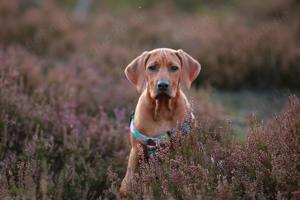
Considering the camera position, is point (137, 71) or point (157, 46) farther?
point (157, 46)

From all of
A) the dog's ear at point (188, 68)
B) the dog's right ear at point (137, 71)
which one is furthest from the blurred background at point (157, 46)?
the dog's ear at point (188, 68)

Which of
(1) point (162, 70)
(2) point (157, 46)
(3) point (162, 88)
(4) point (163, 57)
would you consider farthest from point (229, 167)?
(2) point (157, 46)

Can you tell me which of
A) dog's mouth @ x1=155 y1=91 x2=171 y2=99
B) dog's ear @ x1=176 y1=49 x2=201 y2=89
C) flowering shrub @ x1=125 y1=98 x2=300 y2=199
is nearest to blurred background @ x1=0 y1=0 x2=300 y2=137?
dog's ear @ x1=176 y1=49 x2=201 y2=89

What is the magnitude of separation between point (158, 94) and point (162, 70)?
274 mm

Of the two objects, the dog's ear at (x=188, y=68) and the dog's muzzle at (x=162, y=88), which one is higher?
the dog's ear at (x=188, y=68)

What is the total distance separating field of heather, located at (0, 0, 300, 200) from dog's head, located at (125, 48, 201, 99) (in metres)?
0.25

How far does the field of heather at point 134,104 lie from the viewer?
3.73m

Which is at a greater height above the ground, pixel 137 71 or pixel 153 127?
pixel 137 71

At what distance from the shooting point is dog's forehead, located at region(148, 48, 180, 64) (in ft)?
15.1

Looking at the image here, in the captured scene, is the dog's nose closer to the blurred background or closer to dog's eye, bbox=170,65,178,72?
dog's eye, bbox=170,65,178,72

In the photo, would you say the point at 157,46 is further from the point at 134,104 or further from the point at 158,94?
the point at 158,94

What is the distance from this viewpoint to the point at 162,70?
14.9 feet

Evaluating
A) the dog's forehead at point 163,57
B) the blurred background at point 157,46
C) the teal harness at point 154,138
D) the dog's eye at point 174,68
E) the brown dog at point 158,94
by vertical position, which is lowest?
the blurred background at point 157,46

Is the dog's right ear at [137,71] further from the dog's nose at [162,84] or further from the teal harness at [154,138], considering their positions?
the teal harness at [154,138]
